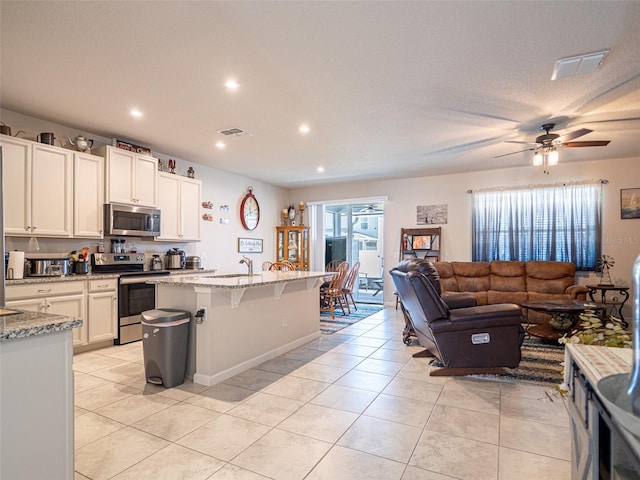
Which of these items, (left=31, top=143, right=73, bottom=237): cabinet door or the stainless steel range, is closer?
(left=31, top=143, right=73, bottom=237): cabinet door

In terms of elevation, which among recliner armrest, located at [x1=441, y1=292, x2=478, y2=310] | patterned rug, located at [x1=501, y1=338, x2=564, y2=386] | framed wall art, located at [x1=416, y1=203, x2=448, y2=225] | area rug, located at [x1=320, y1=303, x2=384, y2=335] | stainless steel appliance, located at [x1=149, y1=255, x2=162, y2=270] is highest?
framed wall art, located at [x1=416, y1=203, x2=448, y2=225]

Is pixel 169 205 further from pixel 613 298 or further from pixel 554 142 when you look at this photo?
pixel 613 298

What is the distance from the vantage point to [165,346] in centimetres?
296

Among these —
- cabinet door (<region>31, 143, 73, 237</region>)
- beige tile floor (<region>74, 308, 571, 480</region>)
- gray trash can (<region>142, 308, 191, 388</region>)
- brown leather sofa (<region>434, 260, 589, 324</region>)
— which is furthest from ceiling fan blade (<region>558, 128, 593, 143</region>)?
cabinet door (<region>31, 143, 73, 237</region>)

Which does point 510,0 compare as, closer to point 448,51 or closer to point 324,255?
point 448,51

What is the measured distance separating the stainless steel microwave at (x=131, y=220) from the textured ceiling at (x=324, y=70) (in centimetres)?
94

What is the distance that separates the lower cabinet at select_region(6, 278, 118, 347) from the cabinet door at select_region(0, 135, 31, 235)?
0.63 meters

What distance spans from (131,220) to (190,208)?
1090mm

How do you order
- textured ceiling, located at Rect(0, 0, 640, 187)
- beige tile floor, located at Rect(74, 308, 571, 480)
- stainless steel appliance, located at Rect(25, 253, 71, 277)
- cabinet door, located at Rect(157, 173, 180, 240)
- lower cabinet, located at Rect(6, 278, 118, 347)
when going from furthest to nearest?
1. cabinet door, located at Rect(157, 173, 180, 240)
2. stainless steel appliance, located at Rect(25, 253, 71, 277)
3. lower cabinet, located at Rect(6, 278, 118, 347)
4. textured ceiling, located at Rect(0, 0, 640, 187)
5. beige tile floor, located at Rect(74, 308, 571, 480)

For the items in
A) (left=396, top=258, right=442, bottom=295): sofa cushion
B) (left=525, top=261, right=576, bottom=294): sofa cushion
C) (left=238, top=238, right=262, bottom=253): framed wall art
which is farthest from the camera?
(left=238, top=238, right=262, bottom=253): framed wall art

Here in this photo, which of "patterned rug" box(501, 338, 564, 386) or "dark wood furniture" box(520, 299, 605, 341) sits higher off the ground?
"dark wood furniture" box(520, 299, 605, 341)

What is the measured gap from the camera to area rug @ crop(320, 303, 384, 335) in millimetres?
5281

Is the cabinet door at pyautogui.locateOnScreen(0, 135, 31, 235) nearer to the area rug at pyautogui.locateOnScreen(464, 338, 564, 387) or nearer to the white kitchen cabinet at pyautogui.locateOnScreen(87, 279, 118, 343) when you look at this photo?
the white kitchen cabinet at pyautogui.locateOnScreen(87, 279, 118, 343)

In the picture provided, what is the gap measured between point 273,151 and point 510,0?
11.9 feet
